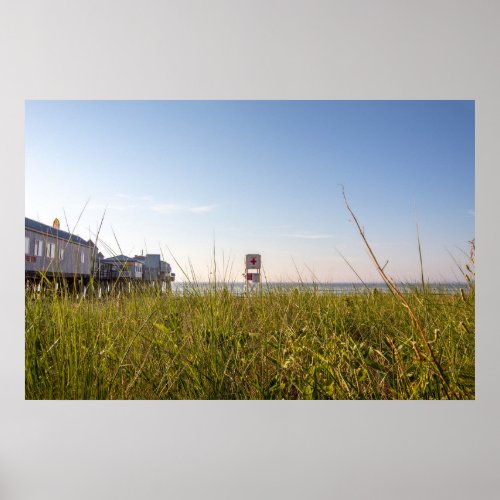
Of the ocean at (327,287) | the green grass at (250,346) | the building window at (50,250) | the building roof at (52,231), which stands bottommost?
the green grass at (250,346)

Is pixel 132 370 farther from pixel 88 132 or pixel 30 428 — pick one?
pixel 88 132

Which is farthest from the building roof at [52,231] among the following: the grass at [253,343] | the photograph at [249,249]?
the grass at [253,343]

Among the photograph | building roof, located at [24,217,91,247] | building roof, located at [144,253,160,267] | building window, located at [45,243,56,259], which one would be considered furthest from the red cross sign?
building window, located at [45,243,56,259]

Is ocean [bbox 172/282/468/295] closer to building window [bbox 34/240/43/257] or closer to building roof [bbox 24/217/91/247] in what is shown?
building roof [bbox 24/217/91/247]

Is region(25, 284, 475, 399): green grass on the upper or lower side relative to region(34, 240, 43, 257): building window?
lower

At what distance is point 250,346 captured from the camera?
2955 mm

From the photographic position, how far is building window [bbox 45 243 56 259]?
294 cm

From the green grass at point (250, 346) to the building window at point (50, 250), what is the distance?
0.51 feet

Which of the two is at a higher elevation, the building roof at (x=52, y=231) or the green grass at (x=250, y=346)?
the building roof at (x=52, y=231)

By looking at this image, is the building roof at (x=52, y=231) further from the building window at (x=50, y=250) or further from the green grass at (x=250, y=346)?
the green grass at (x=250, y=346)

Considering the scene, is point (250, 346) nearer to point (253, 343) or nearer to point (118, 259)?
point (253, 343)

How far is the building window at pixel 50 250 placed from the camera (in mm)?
2936

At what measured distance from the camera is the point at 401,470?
9.56ft

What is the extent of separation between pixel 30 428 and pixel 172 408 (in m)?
0.69
